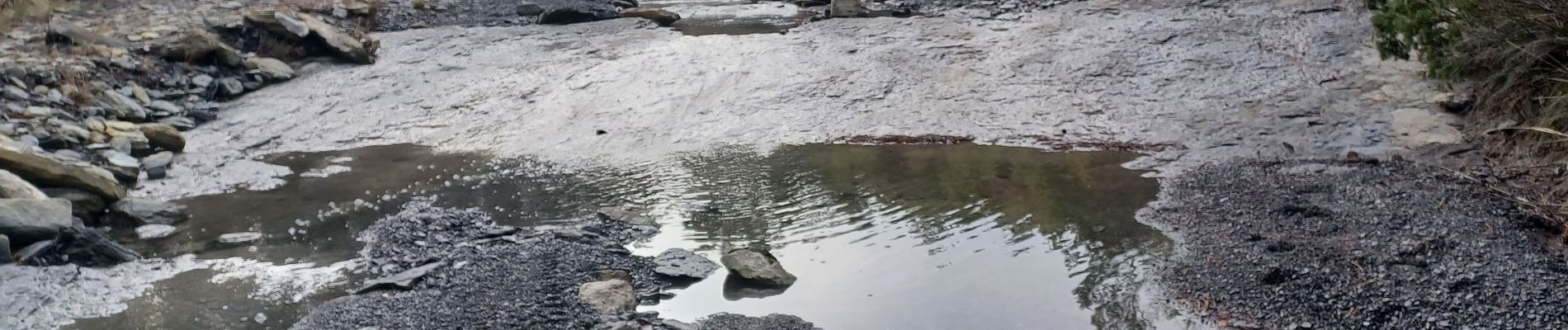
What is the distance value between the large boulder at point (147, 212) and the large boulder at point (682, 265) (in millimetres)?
3132

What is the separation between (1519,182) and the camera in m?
5.36

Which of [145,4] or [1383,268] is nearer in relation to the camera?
[1383,268]

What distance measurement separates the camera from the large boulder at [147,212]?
6.21 meters

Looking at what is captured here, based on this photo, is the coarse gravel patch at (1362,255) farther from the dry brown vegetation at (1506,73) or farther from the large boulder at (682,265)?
the large boulder at (682,265)

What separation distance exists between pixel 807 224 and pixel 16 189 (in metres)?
4.31

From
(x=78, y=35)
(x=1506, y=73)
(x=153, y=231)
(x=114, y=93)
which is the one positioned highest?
(x=1506, y=73)

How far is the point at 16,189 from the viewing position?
5.86 metres

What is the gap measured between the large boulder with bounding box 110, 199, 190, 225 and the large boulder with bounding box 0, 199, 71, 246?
0.64m

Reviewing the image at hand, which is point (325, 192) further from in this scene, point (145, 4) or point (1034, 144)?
point (145, 4)

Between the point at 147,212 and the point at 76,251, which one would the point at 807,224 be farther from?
the point at 147,212

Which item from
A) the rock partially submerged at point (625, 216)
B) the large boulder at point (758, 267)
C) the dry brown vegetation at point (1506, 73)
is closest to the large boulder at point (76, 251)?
the rock partially submerged at point (625, 216)

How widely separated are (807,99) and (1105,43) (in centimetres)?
260

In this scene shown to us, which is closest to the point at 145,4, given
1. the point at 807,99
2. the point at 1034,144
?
the point at 807,99

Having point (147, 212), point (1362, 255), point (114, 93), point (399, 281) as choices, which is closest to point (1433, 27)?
point (1362, 255)
